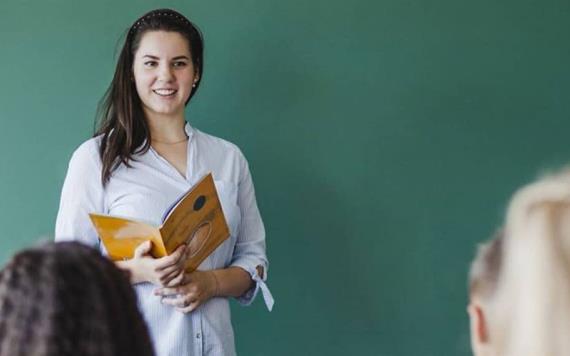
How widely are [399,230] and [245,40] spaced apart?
2.35ft

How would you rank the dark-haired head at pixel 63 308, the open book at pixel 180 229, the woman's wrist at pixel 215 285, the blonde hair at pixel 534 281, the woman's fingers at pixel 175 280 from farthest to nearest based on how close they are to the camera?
the woman's wrist at pixel 215 285
the woman's fingers at pixel 175 280
the open book at pixel 180 229
the blonde hair at pixel 534 281
the dark-haired head at pixel 63 308

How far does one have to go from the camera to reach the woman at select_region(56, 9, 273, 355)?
1.76m

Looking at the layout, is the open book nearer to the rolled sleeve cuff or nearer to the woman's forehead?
the rolled sleeve cuff

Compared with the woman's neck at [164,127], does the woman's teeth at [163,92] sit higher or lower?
higher

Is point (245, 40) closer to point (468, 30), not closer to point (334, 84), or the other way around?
point (334, 84)

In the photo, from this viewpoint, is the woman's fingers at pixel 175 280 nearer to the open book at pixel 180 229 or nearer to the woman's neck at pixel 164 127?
the open book at pixel 180 229

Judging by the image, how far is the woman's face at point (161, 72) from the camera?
186cm

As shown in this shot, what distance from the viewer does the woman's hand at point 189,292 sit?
5.67 feet

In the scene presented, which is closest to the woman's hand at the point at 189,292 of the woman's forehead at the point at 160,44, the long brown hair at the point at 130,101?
the long brown hair at the point at 130,101

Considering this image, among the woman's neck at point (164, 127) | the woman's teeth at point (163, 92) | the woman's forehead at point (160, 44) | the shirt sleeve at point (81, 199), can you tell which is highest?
the woman's forehead at point (160, 44)

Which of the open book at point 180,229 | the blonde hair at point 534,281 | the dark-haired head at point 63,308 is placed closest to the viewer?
the dark-haired head at point 63,308

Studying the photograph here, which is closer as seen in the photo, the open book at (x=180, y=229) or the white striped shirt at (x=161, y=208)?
the open book at (x=180, y=229)

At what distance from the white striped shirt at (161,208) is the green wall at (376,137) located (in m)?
0.29

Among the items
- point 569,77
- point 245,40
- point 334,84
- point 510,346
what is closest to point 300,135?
point 334,84
